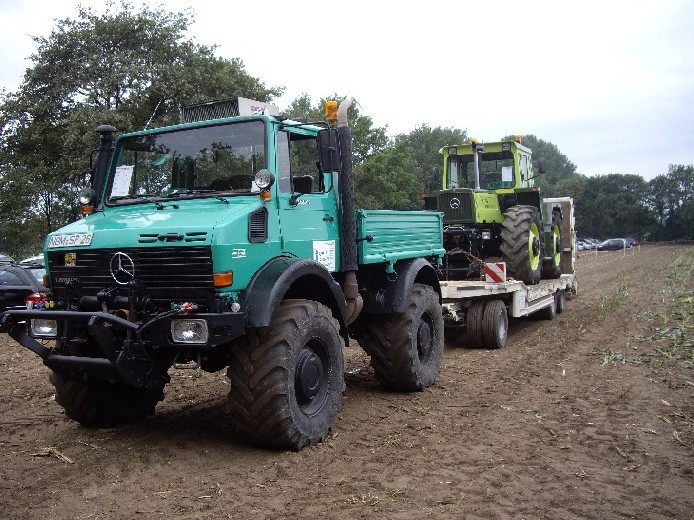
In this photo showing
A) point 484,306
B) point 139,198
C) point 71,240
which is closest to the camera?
point 71,240

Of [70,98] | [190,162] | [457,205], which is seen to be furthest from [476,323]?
[70,98]

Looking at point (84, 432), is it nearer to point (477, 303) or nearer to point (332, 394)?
point (332, 394)

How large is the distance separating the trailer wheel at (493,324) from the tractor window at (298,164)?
4.96m

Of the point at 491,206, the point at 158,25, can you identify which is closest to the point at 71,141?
the point at 158,25

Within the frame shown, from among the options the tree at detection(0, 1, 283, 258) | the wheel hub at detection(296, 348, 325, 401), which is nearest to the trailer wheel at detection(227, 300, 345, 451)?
the wheel hub at detection(296, 348, 325, 401)

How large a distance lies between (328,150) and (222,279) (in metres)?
1.80

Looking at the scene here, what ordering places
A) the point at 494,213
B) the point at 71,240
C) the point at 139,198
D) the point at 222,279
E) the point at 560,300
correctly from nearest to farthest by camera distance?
the point at 222,279 < the point at 71,240 < the point at 139,198 < the point at 494,213 < the point at 560,300

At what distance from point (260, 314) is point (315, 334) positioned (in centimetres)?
77

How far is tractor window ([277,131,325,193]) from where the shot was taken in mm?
6055

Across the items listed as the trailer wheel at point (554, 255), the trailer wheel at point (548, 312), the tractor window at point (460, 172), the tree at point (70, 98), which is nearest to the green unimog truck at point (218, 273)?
the tractor window at point (460, 172)

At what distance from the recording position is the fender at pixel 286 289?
5.17 m

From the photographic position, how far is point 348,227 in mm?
6816

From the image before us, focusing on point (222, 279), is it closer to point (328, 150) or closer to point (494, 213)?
point (328, 150)

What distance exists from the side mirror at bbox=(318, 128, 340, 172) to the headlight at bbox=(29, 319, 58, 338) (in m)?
2.70
